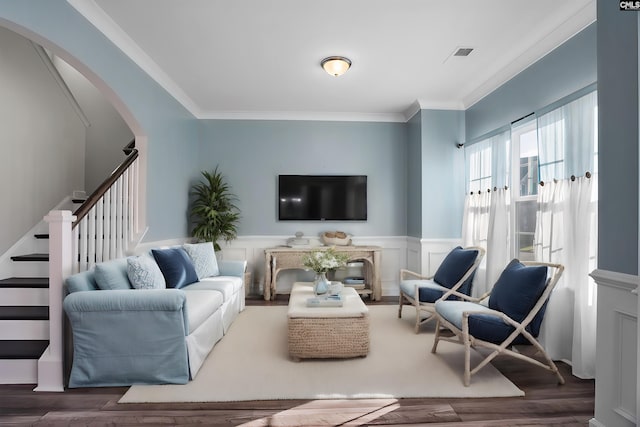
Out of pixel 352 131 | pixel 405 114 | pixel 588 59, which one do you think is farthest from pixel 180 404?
pixel 405 114

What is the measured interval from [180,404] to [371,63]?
3603 millimetres

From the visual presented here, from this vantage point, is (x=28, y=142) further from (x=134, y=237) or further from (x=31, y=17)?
(x=31, y=17)

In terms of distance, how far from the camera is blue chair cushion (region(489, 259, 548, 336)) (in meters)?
Answer: 2.66

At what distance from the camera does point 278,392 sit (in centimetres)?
250

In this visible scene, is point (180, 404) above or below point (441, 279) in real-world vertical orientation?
below

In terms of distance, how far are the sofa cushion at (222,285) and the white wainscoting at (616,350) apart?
9.88ft

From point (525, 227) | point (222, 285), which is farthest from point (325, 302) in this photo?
point (525, 227)

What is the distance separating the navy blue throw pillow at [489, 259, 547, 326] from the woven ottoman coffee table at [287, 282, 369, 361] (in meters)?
1.10

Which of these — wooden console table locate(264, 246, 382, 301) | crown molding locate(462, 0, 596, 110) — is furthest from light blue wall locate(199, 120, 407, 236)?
crown molding locate(462, 0, 596, 110)

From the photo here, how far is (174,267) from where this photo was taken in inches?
144

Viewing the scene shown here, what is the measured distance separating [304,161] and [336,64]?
225 cm

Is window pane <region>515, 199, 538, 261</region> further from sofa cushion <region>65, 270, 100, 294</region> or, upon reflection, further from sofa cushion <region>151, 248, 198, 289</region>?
sofa cushion <region>65, 270, 100, 294</region>

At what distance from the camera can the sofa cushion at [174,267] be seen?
11.8 feet

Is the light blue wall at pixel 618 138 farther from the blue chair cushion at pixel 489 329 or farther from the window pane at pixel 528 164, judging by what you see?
the window pane at pixel 528 164
